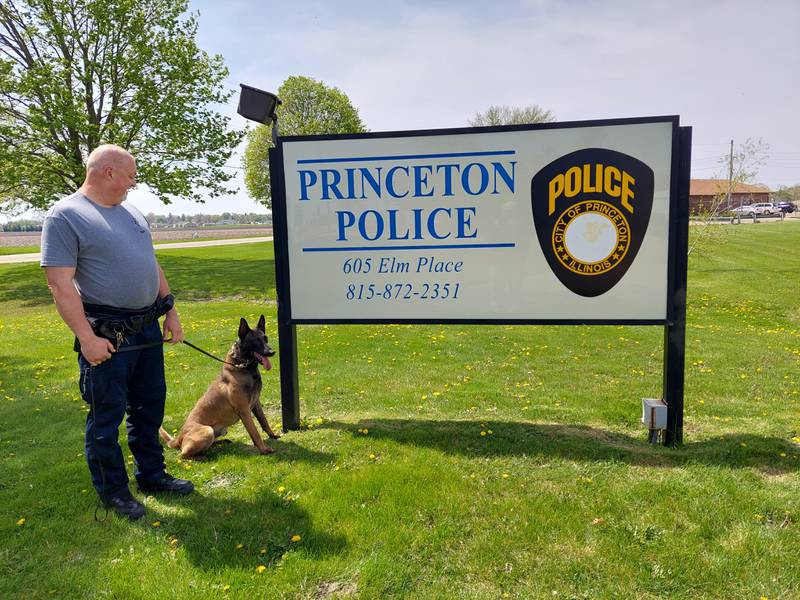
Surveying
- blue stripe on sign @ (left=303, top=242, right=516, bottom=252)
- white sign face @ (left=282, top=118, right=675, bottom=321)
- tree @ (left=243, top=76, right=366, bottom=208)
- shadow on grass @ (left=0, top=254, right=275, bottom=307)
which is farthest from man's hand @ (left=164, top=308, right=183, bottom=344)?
tree @ (left=243, top=76, right=366, bottom=208)

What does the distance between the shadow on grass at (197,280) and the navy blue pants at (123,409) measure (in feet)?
39.7

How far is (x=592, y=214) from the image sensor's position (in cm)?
468

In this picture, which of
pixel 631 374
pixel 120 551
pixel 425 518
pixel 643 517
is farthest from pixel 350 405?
pixel 631 374

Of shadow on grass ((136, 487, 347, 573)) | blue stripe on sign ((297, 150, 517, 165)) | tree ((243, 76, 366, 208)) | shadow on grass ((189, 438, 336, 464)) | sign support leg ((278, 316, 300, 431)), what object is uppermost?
tree ((243, 76, 366, 208))

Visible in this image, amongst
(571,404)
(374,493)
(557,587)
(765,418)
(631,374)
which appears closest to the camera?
(557,587)

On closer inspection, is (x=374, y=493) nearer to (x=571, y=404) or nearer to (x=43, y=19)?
(x=571, y=404)

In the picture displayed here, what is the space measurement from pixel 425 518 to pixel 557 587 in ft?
3.15

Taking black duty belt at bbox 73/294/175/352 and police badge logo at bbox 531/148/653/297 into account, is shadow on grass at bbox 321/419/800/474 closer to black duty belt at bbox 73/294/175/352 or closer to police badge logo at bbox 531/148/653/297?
police badge logo at bbox 531/148/653/297

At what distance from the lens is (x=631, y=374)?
23.6 feet

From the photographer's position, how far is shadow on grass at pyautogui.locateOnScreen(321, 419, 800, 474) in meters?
4.24

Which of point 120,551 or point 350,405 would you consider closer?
point 120,551

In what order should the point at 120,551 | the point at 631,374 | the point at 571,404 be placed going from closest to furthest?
the point at 120,551, the point at 571,404, the point at 631,374

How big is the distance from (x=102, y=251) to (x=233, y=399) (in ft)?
5.60

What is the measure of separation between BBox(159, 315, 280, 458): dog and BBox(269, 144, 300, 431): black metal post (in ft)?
1.96
